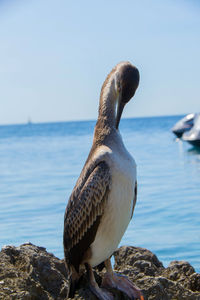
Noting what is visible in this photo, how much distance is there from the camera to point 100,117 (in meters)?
3.73

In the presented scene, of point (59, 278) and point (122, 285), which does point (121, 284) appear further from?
point (59, 278)

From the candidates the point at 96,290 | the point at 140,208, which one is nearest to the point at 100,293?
the point at 96,290

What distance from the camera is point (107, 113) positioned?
369 centimetres

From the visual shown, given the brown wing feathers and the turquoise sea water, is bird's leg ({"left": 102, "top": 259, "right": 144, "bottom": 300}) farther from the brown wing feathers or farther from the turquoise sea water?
the turquoise sea water

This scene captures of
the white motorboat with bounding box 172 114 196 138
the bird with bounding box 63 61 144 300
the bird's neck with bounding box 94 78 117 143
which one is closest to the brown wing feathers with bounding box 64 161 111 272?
the bird with bounding box 63 61 144 300

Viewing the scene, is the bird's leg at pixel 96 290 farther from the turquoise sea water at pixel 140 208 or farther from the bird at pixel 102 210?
the turquoise sea water at pixel 140 208

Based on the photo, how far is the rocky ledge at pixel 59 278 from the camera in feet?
10.7

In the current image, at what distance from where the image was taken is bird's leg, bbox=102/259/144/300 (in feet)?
11.1

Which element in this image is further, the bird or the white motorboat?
the white motorboat

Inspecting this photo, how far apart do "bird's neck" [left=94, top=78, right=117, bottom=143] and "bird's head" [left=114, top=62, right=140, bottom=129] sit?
38 mm

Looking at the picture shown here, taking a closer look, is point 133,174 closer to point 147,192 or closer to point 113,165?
point 113,165

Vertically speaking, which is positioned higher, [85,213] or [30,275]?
[85,213]

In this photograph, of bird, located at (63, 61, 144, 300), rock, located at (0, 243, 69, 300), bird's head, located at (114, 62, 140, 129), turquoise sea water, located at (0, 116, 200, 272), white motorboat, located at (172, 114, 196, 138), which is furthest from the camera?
white motorboat, located at (172, 114, 196, 138)

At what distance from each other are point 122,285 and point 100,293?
0.23 m
